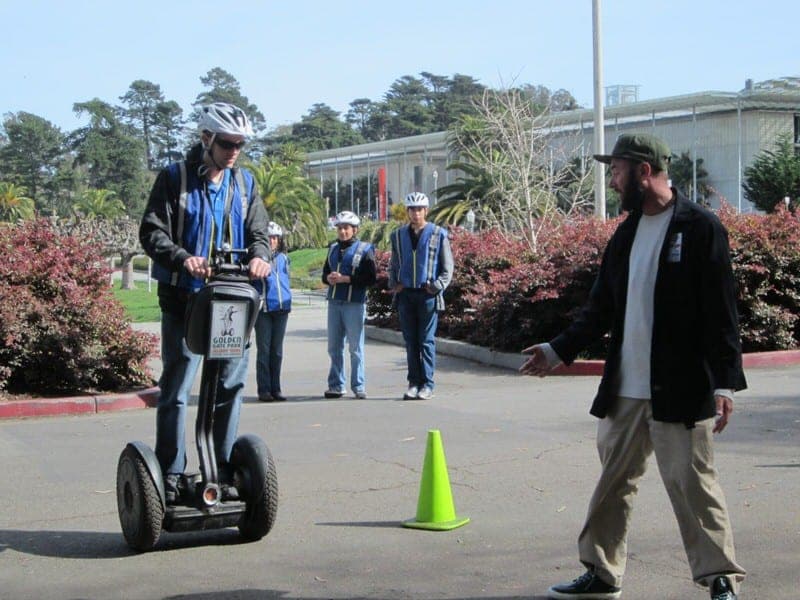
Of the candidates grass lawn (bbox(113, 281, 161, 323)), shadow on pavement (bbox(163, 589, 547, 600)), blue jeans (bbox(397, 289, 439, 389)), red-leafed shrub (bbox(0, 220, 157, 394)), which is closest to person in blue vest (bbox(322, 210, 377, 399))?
blue jeans (bbox(397, 289, 439, 389))

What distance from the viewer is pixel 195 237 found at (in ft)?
19.1

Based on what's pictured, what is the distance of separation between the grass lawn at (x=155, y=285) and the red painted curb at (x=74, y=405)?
5578 mm

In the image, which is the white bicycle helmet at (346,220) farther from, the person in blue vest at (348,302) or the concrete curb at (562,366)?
the concrete curb at (562,366)

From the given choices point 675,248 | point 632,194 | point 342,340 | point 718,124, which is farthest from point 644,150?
point 718,124

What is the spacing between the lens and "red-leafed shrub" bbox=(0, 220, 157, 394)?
11227mm

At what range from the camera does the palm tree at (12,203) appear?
84.4 metres

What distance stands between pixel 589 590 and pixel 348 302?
763 centimetres

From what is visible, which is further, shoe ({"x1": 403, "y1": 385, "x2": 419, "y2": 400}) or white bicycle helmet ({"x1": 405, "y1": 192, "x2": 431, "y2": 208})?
white bicycle helmet ({"x1": 405, "y1": 192, "x2": 431, "y2": 208})

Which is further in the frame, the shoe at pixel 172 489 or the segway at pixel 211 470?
the shoe at pixel 172 489

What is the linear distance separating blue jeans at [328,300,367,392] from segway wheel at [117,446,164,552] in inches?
246

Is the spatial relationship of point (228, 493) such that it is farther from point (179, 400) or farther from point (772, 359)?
point (772, 359)

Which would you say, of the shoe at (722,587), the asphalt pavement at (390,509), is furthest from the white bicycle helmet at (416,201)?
the shoe at (722,587)

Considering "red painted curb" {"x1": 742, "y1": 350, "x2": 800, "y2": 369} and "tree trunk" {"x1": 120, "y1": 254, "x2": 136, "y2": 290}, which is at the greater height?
"tree trunk" {"x1": 120, "y1": 254, "x2": 136, "y2": 290}

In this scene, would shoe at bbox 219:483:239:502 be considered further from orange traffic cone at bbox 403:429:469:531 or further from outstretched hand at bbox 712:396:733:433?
outstretched hand at bbox 712:396:733:433
